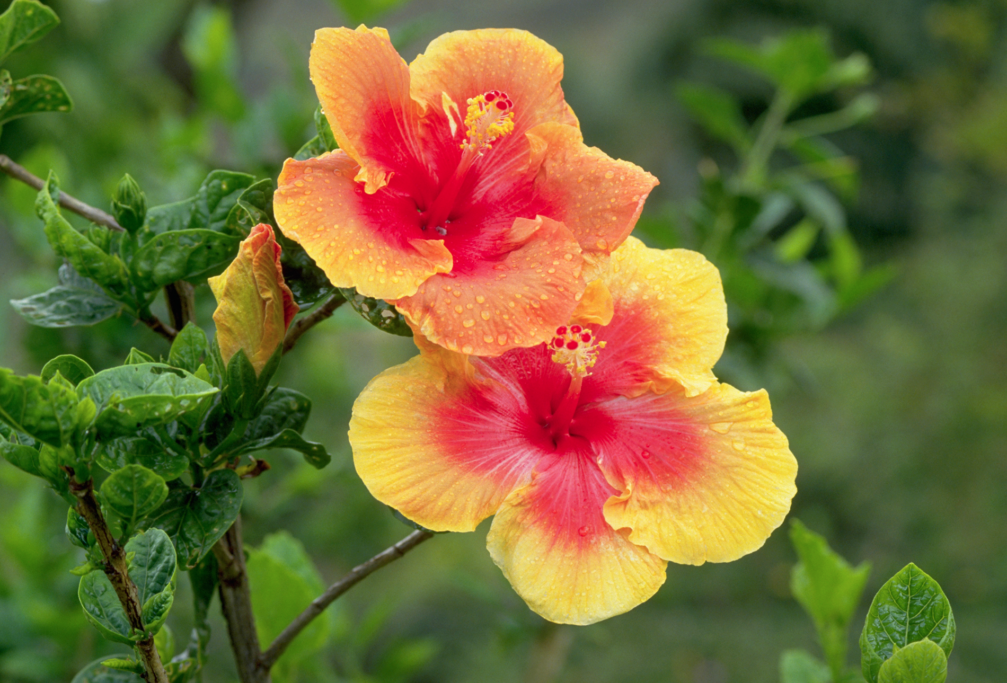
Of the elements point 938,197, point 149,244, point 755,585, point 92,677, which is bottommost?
point 755,585

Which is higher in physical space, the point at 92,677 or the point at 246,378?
the point at 246,378

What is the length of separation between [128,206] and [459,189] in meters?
0.29

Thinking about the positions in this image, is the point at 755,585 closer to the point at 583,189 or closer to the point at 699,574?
the point at 699,574

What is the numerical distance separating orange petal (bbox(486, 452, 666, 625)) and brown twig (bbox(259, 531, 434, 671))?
0.09 meters

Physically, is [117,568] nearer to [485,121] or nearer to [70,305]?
[70,305]

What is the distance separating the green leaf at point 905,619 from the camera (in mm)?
669

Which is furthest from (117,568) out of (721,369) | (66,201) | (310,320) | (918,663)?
(721,369)

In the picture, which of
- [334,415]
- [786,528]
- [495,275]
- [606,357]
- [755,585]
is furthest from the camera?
[786,528]

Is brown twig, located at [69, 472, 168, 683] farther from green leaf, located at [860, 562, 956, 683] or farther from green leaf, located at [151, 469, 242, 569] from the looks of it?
Answer: green leaf, located at [860, 562, 956, 683]

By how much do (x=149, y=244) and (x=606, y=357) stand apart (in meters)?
0.41

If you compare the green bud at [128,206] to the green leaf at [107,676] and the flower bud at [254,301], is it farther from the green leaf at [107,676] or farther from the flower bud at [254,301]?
the green leaf at [107,676]

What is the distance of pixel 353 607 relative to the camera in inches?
100

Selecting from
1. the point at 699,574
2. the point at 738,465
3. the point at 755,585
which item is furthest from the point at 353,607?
the point at 738,465

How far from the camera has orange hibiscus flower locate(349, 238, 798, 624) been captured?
622 mm
